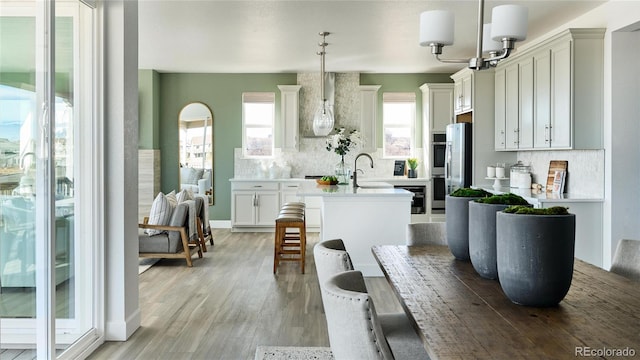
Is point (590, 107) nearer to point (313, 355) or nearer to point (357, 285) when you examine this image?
point (313, 355)

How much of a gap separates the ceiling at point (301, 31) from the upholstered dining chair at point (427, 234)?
2.60 m

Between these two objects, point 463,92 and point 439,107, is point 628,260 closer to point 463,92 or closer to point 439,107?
point 463,92

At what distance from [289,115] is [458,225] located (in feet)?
21.1

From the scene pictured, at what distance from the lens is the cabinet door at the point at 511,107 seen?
20.4 ft

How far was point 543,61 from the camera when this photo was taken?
17.9 ft

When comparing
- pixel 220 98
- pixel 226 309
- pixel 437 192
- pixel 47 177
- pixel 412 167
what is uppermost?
pixel 220 98

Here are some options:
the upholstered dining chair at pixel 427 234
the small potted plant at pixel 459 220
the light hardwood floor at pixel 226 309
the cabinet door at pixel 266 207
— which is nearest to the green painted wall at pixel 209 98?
the cabinet door at pixel 266 207

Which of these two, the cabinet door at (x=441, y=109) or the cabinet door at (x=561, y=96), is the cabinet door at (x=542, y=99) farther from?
the cabinet door at (x=441, y=109)

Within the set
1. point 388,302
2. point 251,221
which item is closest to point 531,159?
point 388,302

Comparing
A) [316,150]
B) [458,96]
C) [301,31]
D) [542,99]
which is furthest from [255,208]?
[542,99]

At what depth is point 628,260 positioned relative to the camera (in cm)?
235

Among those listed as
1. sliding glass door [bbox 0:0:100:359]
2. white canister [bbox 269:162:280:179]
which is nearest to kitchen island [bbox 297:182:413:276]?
sliding glass door [bbox 0:0:100:359]

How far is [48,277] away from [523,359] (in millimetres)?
2431

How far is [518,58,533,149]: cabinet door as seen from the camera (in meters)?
5.78
